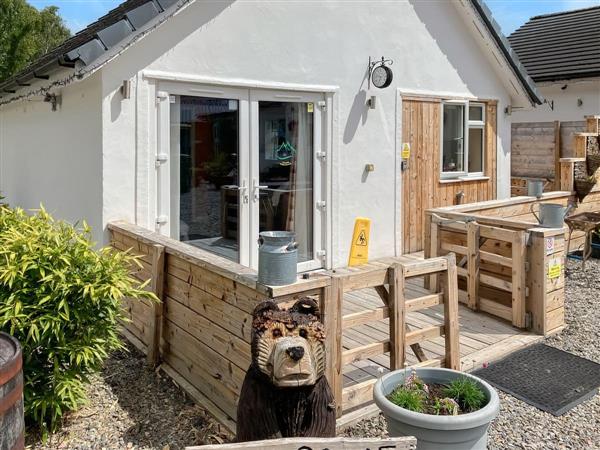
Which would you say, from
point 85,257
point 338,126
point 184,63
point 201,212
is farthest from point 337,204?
point 85,257

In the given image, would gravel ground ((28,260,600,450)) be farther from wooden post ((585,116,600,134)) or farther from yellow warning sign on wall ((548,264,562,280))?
wooden post ((585,116,600,134))

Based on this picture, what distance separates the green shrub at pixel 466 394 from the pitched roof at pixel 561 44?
12636 mm

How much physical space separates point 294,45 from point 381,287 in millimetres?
4101

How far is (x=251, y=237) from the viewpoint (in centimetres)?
645

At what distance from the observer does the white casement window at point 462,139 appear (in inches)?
346

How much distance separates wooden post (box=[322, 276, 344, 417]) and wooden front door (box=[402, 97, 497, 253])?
507 centimetres

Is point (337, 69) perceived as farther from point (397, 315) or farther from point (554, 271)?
point (397, 315)

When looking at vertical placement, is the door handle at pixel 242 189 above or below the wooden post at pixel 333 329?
above

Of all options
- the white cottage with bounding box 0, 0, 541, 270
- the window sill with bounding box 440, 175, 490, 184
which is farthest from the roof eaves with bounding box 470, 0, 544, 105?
the window sill with bounding box 440, 175, 490, 184

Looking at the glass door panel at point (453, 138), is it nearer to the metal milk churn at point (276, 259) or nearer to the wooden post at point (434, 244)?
the wooden post at point (434, 244)

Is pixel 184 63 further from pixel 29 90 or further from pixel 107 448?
pixel 107 448

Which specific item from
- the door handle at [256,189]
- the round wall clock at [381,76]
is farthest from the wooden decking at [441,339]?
the round wall clock at [381,76]

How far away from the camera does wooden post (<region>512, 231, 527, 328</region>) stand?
17.1 ft

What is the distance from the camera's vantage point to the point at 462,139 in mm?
8984
